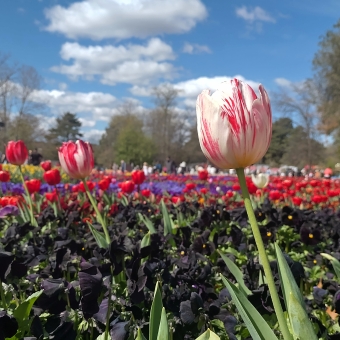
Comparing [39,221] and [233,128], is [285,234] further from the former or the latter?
[233,128]

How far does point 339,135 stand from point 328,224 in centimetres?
3399

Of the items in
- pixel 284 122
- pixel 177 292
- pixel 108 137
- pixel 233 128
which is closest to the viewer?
pixel 233 128

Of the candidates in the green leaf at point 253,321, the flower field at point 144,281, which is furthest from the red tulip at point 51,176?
the green leaf at point 253,321

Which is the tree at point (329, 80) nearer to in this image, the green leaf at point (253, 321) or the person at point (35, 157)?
the person at point (35, 157)

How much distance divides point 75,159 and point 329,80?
1440 inches

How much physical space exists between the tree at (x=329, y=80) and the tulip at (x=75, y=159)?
34.6 m

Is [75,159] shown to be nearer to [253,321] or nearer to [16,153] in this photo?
[16,153]

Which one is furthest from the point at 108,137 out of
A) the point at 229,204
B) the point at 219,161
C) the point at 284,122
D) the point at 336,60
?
the point at 219,161

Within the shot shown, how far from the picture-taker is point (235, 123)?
1.03m

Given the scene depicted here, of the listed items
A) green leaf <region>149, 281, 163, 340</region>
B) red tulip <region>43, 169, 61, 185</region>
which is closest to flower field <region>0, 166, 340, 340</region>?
green leaf <region>149, 281, 163, 340</region>

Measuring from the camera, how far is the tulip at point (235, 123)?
40.4 inches

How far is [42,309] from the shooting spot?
138 cm

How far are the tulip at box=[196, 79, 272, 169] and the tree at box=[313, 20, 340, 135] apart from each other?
35474 millimetres

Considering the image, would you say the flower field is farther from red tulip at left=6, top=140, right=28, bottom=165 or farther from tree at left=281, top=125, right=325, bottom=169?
tree at left=281, top=125, right=325, bottom=169
